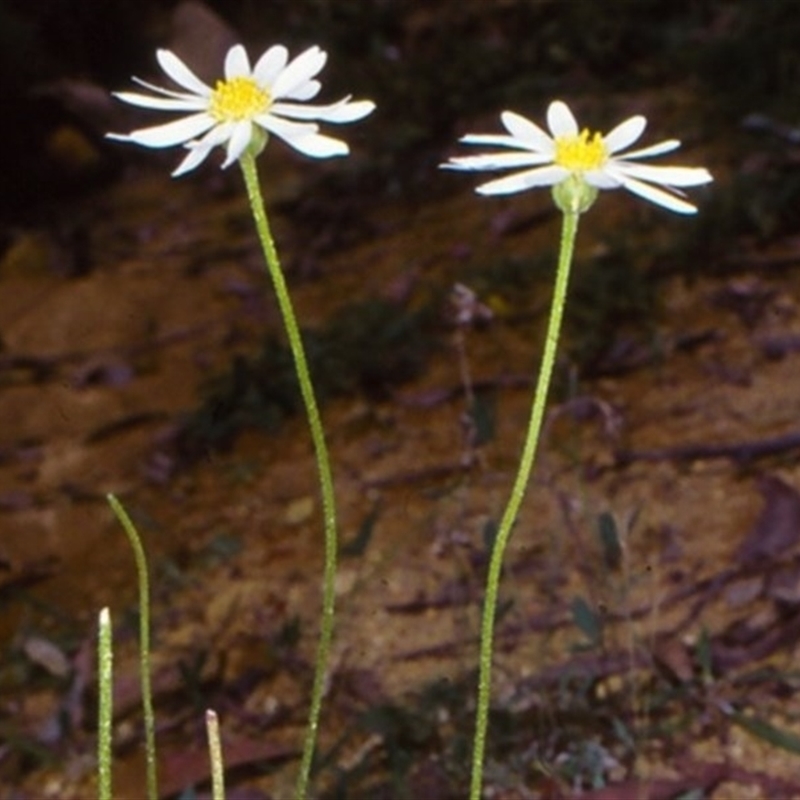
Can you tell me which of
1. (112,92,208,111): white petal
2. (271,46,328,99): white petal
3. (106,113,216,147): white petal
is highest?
(271,46,328,99): white petal

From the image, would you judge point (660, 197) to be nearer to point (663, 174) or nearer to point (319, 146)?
point (663, 174)

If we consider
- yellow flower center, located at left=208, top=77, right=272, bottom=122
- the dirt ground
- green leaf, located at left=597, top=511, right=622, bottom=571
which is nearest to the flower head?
yellow flower center, located at left=208, top=77, right=272, bottom=122

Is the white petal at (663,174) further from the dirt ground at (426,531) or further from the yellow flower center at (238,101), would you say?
the dirt ground at (426,531)

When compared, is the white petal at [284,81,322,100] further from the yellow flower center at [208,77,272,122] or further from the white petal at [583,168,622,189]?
the white petal at [583,168,622,189]

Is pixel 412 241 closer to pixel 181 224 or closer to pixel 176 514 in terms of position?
pixel 181 224

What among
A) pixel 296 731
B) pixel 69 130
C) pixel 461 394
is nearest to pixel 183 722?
pixel 296 731

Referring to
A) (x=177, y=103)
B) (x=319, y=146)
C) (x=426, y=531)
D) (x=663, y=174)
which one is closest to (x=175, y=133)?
(x=177, y=103)

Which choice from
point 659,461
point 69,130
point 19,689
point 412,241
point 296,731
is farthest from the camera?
point 69,130

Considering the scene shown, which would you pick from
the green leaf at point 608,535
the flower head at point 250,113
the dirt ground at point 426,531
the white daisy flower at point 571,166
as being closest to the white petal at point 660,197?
the white daisy flower at point 571,166
